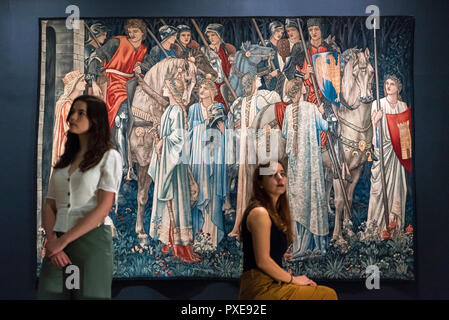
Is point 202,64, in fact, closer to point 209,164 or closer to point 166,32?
point 166,32

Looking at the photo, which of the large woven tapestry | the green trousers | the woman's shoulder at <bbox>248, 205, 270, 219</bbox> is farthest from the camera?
the large woven tapestry

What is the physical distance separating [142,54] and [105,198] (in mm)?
1711

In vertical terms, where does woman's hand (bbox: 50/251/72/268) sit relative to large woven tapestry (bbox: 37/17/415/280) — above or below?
below

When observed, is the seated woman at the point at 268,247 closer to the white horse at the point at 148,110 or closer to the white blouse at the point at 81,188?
the white blouse at the point at 81,188

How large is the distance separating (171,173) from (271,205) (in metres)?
1.38

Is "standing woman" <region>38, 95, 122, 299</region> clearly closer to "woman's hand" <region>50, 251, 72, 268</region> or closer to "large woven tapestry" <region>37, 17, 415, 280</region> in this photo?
"woman's hand" <region>50, 251, 72, 268</region>

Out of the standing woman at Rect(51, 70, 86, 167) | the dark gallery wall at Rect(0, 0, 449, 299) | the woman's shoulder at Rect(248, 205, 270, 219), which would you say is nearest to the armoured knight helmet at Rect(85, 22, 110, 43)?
the dark gallery wall at Rect(0, 0, 449, 299)

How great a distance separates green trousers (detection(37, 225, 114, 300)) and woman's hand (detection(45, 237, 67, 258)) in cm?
3

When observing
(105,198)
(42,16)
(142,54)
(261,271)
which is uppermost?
(42,16)

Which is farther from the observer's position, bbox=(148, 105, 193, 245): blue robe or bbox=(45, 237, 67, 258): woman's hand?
bbox=(148, 105, 193, 245): blue robe

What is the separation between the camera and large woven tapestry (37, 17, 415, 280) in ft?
13.5
